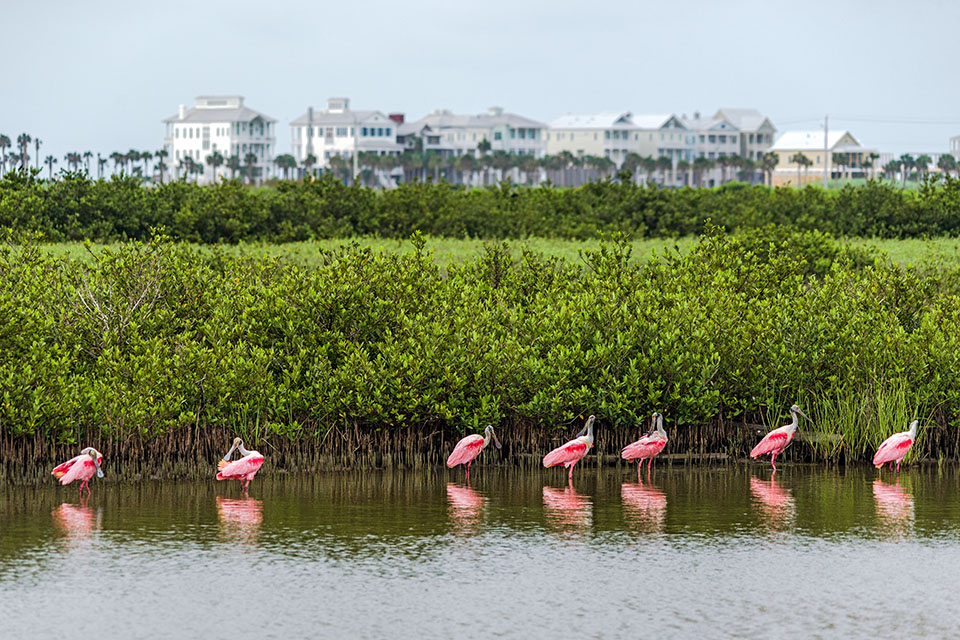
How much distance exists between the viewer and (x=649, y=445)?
19.2 meters

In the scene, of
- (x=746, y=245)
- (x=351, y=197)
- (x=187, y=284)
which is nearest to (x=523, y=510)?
(x=187, y=284)

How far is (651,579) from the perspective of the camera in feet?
44.1

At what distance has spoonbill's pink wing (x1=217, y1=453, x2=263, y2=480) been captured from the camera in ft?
58.4

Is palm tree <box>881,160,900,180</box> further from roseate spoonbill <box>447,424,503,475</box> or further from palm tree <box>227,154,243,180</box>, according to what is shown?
roseate spoonbill <box>447,424,503,475</box>

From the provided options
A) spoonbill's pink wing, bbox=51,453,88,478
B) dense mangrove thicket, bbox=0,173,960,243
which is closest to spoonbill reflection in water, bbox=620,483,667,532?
spoonbill's pink wing, bbox=51,453,88,478

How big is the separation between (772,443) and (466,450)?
4181 mm

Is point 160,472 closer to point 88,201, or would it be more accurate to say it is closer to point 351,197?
point 88,201

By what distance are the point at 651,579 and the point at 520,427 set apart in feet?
22.8

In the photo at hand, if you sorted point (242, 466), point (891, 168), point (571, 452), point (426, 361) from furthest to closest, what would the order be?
point (891, 168) → point (426, 361) → point (571, 452) → point (242, 466)

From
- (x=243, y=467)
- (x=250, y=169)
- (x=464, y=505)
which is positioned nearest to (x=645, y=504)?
(x=464, y=505)

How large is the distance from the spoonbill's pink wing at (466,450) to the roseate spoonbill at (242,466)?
8.36ft

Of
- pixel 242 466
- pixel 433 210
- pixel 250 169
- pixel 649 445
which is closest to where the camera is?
pixel 242 466

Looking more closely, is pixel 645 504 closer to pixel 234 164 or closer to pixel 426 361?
pixel 426 361

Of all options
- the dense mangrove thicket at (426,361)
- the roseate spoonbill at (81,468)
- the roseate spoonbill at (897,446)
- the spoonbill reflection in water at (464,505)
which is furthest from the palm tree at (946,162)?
the roseate spoonbill at (81,468)
